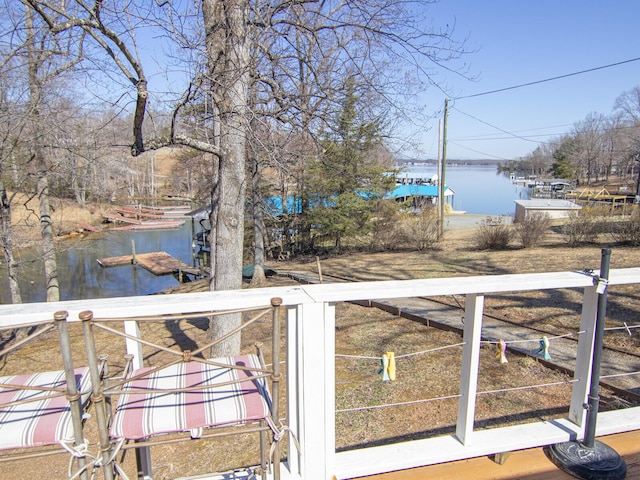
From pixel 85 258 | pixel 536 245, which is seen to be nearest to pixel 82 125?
pixel 536 245

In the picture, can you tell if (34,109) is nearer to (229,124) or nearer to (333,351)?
(229,124)

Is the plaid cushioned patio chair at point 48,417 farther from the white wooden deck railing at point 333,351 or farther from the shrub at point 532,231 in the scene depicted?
the shrub at point 532,231

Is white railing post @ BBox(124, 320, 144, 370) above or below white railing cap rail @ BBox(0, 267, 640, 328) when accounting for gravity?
below

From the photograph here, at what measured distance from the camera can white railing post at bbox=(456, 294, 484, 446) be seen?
1.58m

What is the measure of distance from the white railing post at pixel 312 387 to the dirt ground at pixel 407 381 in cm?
17

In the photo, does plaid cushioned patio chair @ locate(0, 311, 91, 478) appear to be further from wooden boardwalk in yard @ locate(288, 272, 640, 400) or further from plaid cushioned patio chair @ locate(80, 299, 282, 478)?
wooden boardwalk in yard @ locate(288, 272, 640, 400)

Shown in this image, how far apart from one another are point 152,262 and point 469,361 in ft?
77.9

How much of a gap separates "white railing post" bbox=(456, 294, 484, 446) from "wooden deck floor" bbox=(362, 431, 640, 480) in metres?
0.11

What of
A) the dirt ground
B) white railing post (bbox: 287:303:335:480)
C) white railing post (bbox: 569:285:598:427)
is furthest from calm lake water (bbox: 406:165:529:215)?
white railing post (bbox: 287:303:335:480)

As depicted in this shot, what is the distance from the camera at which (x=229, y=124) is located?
429 cm

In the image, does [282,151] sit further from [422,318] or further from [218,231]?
[422,318]

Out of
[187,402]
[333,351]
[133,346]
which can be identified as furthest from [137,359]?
[333,351]

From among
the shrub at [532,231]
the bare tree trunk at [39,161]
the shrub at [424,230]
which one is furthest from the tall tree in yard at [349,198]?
the bare tree trunk at [39,161]

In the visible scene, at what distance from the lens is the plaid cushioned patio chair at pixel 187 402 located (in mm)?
1151
